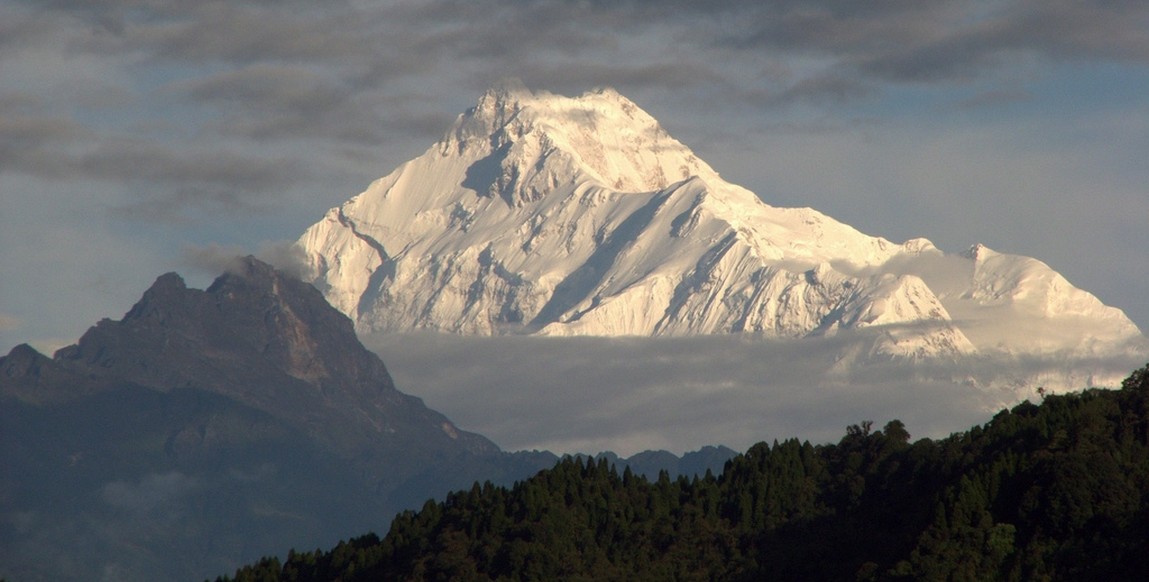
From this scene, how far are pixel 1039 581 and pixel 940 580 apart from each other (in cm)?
856

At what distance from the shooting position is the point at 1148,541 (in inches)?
7815

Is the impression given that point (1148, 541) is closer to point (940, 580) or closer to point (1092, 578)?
point (1092, 578)

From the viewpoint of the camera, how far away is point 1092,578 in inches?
7795

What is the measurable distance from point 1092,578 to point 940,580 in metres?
13.0

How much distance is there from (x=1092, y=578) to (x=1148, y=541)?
591 centimetres

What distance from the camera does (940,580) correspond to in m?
200

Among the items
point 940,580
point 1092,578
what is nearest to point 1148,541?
point 1092,578

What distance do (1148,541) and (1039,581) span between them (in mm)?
9988

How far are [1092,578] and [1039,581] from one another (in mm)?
4544

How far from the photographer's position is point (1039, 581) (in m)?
199

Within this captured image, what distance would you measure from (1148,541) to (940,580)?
1824cm
